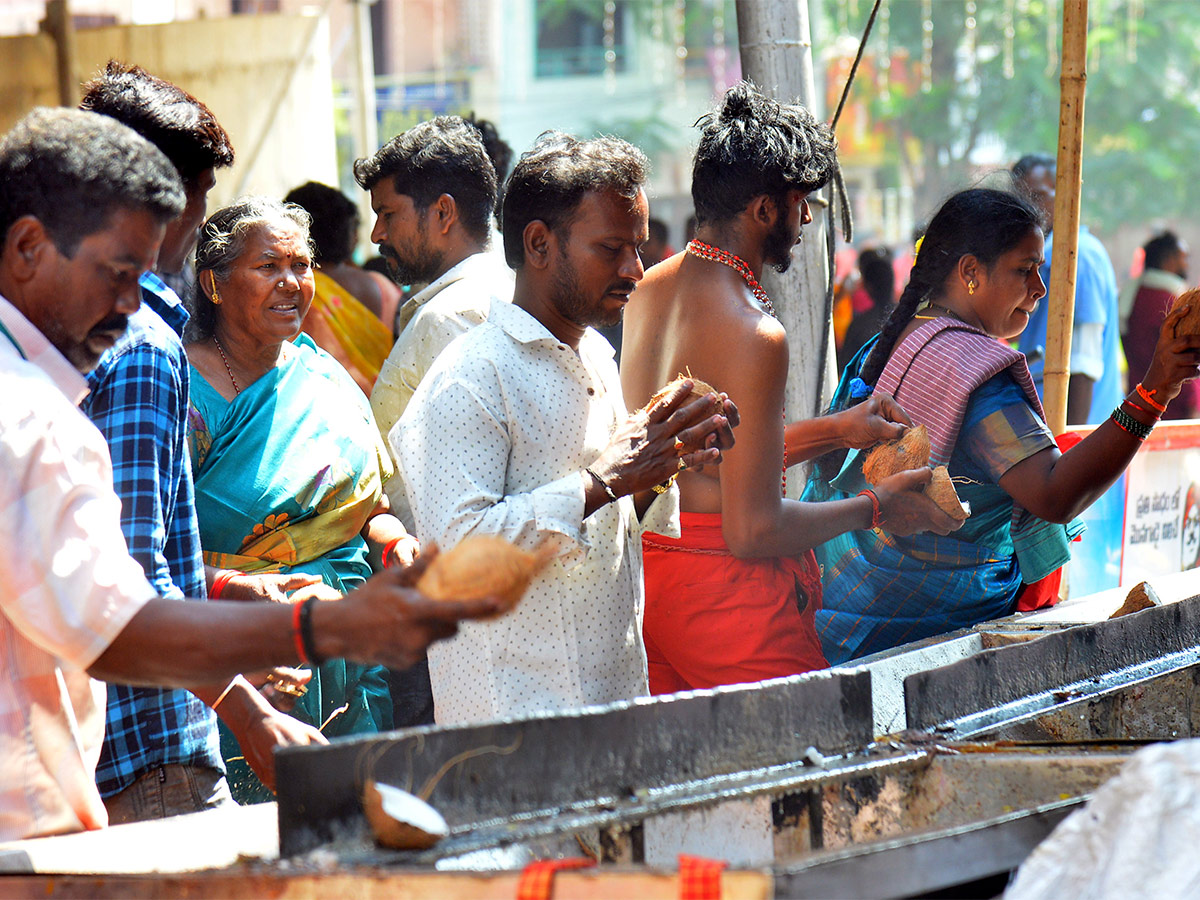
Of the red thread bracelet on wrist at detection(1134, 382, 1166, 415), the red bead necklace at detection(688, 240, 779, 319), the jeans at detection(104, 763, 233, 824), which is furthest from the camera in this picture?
the red thread bracelet on wrist at detection(1134, 382, 1166, 415)

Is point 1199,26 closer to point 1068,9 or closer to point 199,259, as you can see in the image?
point 1068,9

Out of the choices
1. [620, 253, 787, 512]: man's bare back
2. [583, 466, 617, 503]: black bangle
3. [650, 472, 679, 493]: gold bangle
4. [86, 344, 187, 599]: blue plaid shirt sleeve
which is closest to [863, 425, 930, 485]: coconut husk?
[620, 253, 787, 512]: man's bare back

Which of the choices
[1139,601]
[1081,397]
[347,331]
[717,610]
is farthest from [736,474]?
[1081,397]

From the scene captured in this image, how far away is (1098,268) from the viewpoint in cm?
582

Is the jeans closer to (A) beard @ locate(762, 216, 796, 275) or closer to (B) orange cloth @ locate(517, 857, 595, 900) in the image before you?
(B) orange cloth @ locate(517, 857, 595, 900)

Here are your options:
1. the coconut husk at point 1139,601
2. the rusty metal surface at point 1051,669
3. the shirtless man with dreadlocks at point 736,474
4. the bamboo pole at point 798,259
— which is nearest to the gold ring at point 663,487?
the shirtless man with dreadlocks at point 736,474

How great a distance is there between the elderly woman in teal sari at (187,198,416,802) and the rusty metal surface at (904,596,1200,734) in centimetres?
121

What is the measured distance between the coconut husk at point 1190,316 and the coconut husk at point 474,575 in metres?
2.15

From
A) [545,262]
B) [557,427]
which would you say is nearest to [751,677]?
[557,427]

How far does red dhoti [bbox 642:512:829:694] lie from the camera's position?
2875 millimetres

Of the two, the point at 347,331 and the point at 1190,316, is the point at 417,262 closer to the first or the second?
the point at 347,331

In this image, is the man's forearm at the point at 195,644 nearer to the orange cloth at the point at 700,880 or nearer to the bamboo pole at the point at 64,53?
the orange cloth at the point at 700,880

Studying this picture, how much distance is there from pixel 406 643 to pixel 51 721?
1.83 ft

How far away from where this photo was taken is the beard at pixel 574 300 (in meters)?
2.33
